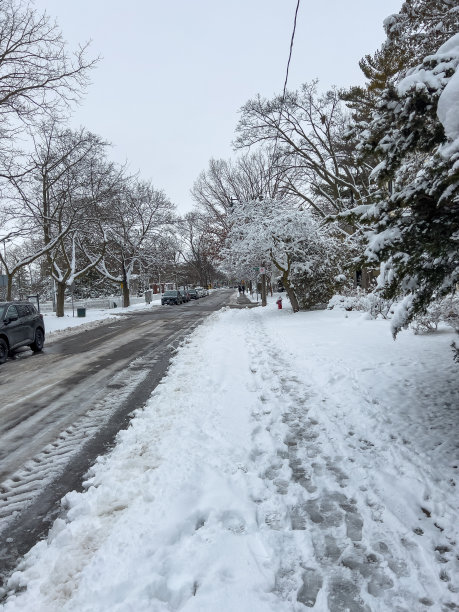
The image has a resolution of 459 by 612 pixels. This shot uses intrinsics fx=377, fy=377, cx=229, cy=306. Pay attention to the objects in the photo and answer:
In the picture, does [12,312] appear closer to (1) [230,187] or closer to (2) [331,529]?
(2) [331,529]

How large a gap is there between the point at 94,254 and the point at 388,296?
3211 centimetres

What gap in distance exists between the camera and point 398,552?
2.48 m

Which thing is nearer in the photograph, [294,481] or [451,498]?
[451,498]

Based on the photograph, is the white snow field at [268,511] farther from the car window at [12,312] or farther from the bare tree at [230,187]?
the bare tree at [230,187]

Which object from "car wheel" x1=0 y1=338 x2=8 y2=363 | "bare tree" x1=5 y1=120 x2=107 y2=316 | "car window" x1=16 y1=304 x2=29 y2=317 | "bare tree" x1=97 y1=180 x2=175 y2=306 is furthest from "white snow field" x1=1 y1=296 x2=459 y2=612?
"bare tree" x1=97 y1=180 x2=175 y2=306

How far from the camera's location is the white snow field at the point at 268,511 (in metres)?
2.20

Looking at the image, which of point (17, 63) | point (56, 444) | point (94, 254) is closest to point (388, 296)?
point (56, 444)

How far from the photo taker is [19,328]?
1093 cm

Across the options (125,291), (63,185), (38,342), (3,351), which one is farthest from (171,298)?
(3,351)

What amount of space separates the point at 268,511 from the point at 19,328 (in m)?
10.3

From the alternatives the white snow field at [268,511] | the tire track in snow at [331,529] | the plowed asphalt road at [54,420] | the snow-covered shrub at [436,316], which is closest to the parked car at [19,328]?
the plowed asphalt road at [54,420]

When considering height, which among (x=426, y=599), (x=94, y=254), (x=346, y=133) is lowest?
(x=426, y=599)

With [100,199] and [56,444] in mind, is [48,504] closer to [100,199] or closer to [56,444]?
[56,444]

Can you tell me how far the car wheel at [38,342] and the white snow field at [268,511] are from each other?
7724 mm
